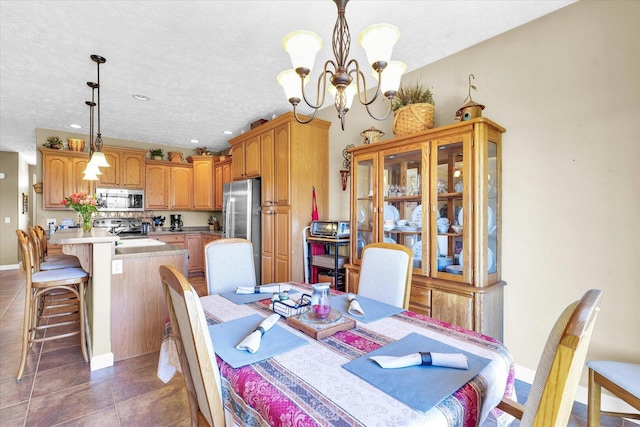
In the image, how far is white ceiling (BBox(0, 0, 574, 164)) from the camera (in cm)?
203

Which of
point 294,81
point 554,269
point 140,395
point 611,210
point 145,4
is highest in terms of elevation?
point 145,4

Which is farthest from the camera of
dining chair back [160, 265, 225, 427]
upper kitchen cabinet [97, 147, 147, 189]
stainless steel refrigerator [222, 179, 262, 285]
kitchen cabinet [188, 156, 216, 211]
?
kitchen cabinet [188, 156, 216, 211]

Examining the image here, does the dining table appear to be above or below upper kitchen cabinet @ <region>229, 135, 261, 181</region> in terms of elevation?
below

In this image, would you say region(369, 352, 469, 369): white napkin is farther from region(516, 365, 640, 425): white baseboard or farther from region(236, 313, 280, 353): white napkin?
region(516, 365, 640, 425): white baseboard

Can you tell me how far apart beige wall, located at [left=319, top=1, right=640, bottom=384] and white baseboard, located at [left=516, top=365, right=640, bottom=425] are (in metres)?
0.06

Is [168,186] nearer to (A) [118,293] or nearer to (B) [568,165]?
(A) [118,293]

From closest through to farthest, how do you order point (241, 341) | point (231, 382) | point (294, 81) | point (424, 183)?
point (231, 382), point (241, 341), point (294, 81), point (424, 183)

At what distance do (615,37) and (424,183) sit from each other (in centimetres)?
140

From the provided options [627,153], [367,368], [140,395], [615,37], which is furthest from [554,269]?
[140,395]

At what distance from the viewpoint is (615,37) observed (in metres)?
1.88

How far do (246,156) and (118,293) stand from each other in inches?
97.8

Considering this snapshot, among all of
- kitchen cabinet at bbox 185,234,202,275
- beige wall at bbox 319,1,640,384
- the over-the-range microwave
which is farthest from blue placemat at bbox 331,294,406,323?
the over-the-range microwave

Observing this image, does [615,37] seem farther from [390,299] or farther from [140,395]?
[140,395]

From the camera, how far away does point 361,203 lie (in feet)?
9.69
